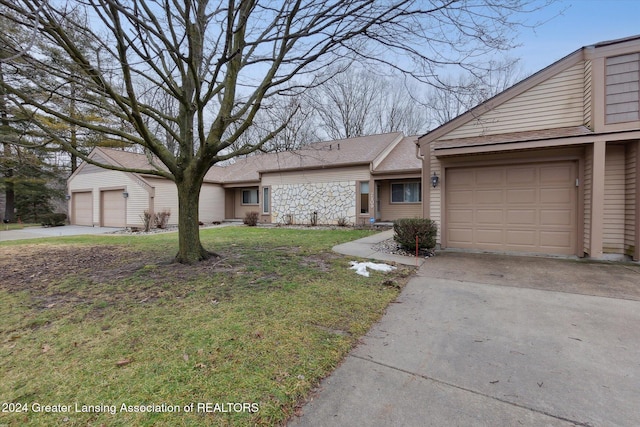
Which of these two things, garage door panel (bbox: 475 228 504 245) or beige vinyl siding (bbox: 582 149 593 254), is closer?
beige vinyl siding (bbox: 582 149 593 254)

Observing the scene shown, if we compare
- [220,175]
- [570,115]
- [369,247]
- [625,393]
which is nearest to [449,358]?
[625,393]

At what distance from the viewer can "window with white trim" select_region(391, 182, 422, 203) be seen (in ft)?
50.6

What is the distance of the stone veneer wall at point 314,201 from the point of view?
16000 mm

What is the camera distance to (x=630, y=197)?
21.1ft

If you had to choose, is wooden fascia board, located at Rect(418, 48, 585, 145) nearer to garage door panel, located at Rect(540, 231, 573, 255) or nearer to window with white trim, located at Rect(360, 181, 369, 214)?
garage door panel, located at Rect(540, 231, 573, 255)

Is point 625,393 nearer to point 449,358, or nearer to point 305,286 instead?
point 449,358

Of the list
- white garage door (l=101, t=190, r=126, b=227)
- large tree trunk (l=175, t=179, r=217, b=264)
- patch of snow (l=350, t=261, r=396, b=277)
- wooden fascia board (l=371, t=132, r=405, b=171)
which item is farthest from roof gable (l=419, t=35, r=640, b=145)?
white garage door (l=101, t=190, r=126, b=227)

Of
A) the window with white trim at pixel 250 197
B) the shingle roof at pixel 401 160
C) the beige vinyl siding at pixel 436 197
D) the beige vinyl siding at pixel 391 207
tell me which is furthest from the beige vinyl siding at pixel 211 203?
the beige vinyl siding at pixel 436 197

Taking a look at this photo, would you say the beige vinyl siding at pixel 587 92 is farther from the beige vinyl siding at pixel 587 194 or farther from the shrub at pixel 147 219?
the shrub at pixel 147 219

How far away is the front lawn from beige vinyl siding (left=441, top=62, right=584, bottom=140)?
17.1ft

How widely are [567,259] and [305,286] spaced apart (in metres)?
6.47

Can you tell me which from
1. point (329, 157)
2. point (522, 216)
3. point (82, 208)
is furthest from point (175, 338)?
point (82, 208)

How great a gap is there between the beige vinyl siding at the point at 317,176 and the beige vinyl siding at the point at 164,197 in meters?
5.70

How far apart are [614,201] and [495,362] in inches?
266
